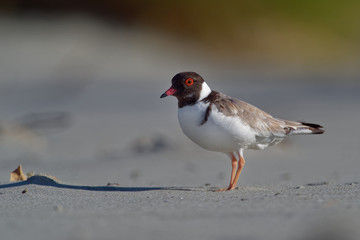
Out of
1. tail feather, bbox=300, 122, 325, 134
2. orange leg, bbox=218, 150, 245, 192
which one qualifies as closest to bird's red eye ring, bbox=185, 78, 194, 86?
orange leg, bbox=218, 150, 245, 192

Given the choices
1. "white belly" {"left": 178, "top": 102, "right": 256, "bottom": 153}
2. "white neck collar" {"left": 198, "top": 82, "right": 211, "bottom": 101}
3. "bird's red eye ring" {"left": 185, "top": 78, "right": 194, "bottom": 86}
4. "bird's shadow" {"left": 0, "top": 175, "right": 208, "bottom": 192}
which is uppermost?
"bird's red eye ring" {"left": 185, "top": 78, "right": 194, "bottom": 86}

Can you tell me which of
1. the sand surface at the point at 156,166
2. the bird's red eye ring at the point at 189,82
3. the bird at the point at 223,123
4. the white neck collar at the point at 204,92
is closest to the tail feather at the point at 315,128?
the bird at the point at 223,123

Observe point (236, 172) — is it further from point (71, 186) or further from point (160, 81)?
point (160, 81)

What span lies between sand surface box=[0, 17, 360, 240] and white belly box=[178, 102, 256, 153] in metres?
0.37

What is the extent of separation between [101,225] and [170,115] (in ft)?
24.4

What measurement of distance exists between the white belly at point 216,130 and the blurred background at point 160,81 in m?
0.72

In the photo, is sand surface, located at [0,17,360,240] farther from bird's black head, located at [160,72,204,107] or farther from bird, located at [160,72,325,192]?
bird's black head, located at [160,72,204,107]


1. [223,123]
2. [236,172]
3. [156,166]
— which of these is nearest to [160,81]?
[156,166]

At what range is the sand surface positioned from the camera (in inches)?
142

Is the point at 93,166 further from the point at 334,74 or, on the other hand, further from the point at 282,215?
the point at 334,74

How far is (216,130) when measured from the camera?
4.95 m

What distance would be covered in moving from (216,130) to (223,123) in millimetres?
78

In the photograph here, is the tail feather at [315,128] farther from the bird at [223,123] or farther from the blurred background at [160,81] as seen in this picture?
the blurred background at [160,81]

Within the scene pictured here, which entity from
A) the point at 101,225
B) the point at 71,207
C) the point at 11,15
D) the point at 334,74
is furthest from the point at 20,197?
the point at 11,15
